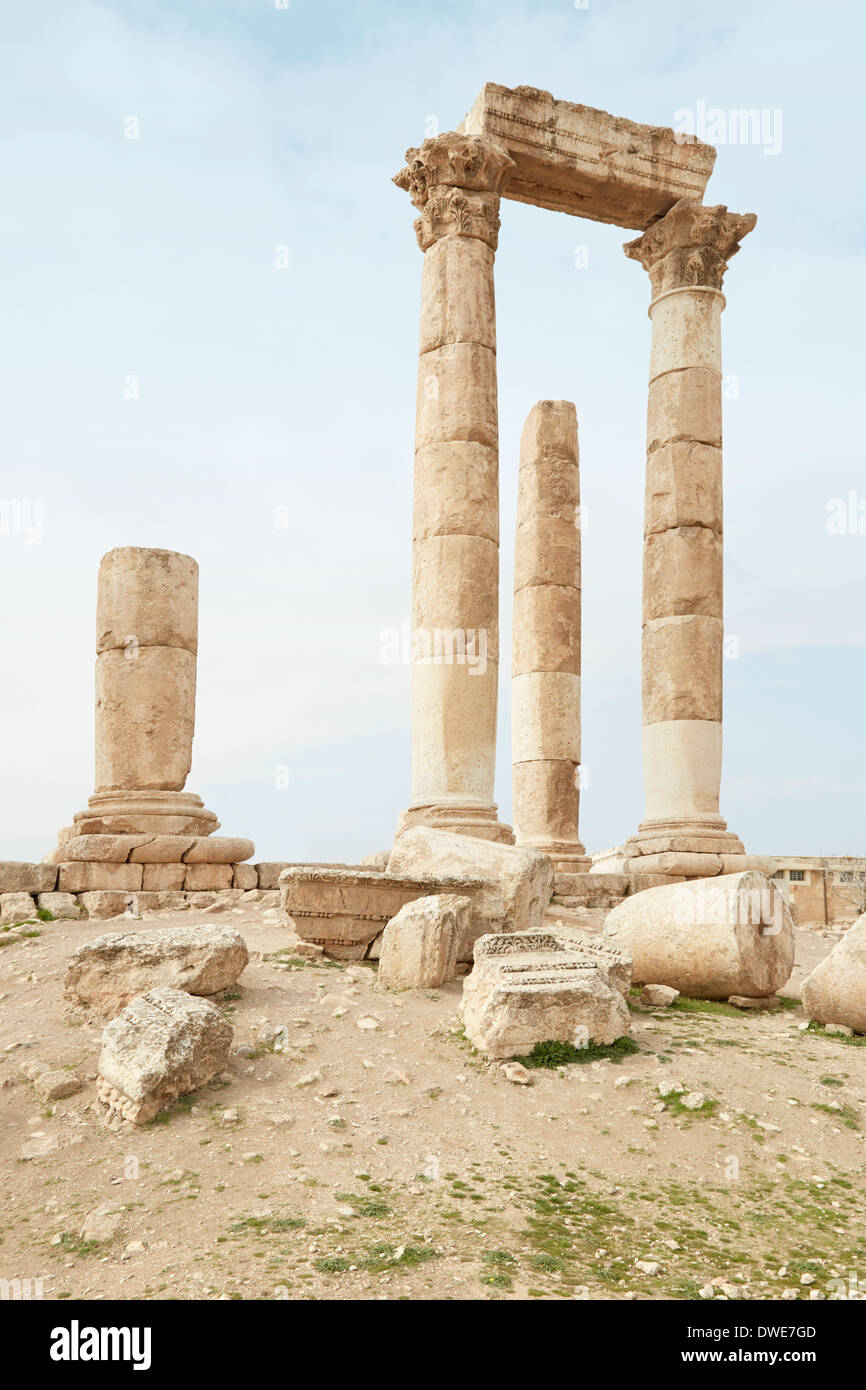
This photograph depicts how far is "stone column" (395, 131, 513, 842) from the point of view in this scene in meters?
13.8

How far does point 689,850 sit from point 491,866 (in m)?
6.23

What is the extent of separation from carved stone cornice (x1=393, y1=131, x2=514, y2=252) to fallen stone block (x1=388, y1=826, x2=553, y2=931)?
27.5 feet

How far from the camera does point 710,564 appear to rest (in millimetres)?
16406

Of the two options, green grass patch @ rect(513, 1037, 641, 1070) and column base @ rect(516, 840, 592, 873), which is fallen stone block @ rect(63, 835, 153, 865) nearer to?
green grass patch @ rect(513, 1037, 641, 1070)

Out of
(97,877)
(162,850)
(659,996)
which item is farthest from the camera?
(162,850)

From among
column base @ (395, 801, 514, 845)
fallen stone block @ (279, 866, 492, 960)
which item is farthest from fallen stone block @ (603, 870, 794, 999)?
column base @ (395, 801, 514, 845)

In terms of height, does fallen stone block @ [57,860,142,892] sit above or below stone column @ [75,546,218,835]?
below

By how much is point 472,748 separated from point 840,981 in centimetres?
588

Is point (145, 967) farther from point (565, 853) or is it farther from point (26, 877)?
point (565, 853)

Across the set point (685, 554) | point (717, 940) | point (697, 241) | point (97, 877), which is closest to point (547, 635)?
point (685, 554)

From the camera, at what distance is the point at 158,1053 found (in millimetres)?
6418

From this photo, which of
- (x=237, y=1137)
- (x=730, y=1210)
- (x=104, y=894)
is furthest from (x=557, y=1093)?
(x=104, y=894)
